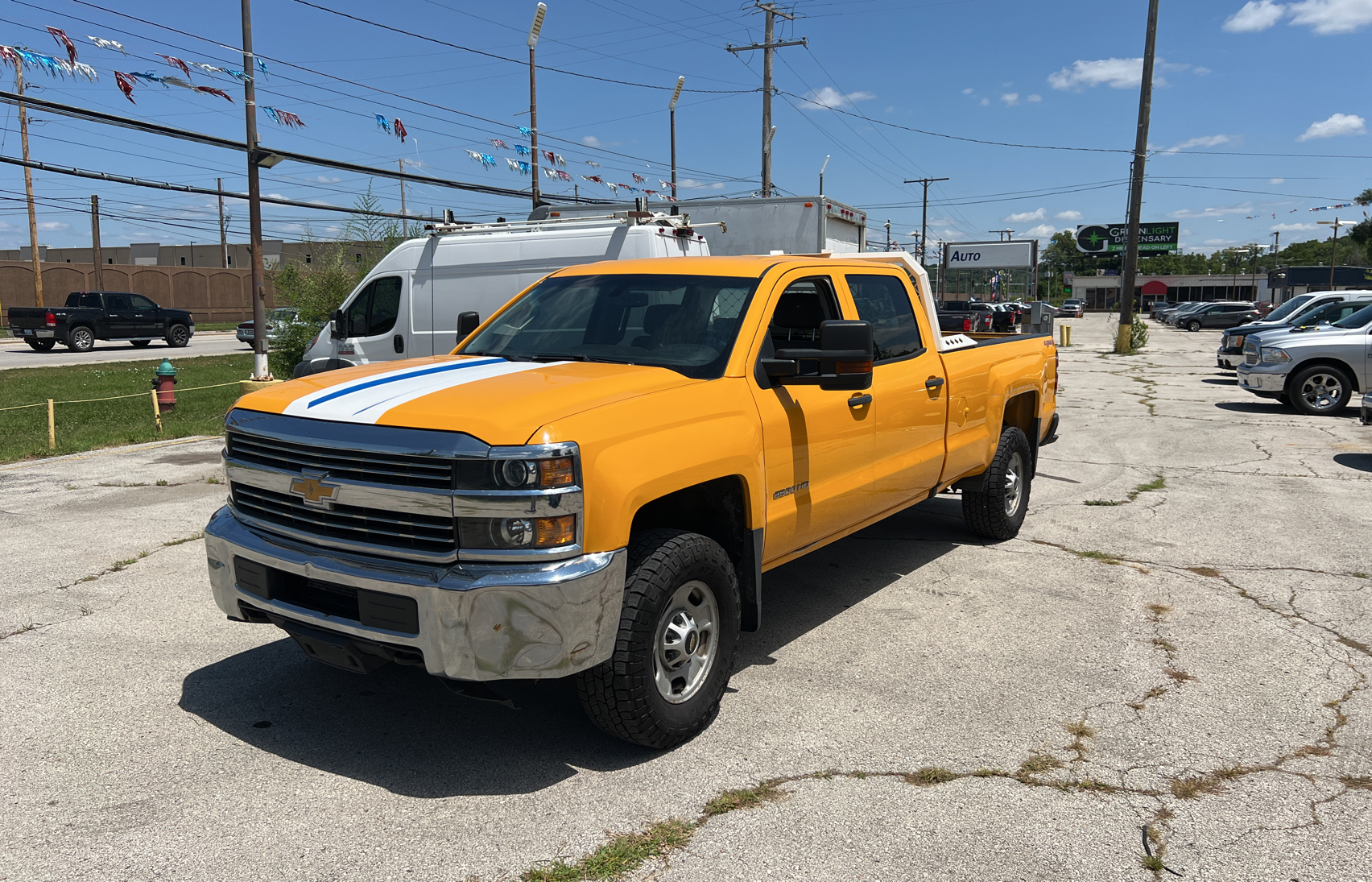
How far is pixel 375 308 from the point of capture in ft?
41.4

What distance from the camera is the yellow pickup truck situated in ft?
11.3

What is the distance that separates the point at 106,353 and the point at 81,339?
113 centimetres

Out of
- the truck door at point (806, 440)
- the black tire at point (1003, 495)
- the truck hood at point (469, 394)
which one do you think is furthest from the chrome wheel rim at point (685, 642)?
the black tire at point (1003, 495)

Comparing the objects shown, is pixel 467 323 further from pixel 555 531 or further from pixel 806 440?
pixel 555 531

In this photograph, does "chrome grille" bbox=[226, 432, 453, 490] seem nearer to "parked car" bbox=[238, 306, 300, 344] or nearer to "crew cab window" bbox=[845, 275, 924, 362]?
"crew cab window" bbox=[845, 275, 924, 362]

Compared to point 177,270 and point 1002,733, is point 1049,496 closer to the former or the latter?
point 1002,733

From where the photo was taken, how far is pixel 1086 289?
13725cm

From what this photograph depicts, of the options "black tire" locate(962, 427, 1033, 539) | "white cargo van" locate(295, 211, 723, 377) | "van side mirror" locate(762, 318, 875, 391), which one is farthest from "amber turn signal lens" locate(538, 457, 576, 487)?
"white cargo van" locate(295, 211, 723, 377)

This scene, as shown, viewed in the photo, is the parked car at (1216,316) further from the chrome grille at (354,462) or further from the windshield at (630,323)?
the chrome grille at (354,462)

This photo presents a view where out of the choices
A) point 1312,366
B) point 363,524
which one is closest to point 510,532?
point 363,524

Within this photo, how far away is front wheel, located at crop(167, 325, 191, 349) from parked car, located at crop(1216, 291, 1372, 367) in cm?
3172

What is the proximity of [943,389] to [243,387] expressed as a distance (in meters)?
15.4

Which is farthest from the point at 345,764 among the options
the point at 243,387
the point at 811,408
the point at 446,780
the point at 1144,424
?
the point at 243,387

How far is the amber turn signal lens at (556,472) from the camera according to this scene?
3.43m
